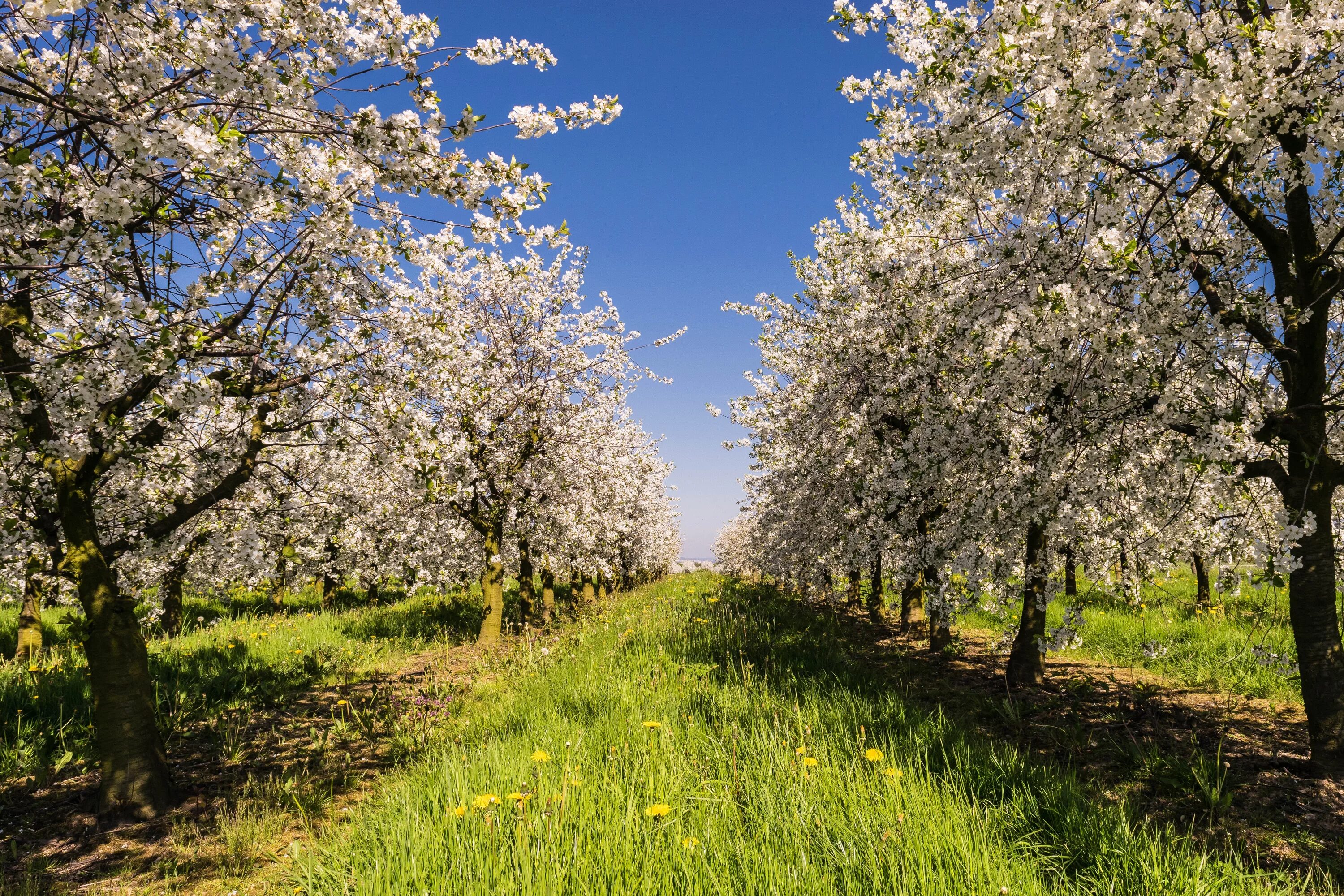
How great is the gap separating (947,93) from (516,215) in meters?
4.25

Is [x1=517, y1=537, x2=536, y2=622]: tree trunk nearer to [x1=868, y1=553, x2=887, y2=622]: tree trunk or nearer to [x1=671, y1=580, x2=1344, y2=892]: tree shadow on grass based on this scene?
[x1=671, y1=580, x2=1344, y2=892]: tree shadow on grass

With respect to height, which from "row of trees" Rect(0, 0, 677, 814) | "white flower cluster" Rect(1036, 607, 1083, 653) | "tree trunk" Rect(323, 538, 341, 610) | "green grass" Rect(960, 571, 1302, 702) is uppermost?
"row of trees" Rect(0, 0, 677, 814)

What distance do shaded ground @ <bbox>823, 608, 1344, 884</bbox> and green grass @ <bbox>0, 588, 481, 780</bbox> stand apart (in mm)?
9081

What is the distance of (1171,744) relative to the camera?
5.95 m

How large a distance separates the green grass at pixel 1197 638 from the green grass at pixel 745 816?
2901 mm

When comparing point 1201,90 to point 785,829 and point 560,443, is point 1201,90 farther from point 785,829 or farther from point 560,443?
point 560,443

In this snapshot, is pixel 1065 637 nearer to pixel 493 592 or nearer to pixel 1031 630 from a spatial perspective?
pixel 1031 630

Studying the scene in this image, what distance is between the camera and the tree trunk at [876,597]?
45.6 feet

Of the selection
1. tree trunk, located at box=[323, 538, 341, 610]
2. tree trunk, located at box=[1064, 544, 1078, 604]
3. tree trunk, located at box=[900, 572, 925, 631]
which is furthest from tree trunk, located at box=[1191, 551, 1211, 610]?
tree trunk, located at box=[323, 538, 341, 610]

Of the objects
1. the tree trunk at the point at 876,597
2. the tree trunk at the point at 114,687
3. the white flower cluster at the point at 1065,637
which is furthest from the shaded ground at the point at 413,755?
the tree trunk at the point at 876,597

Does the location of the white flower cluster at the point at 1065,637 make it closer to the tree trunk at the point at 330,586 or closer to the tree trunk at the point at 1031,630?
the tree trunk at the point at 1031,630

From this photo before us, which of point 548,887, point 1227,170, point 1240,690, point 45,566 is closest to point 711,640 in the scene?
point 548,887

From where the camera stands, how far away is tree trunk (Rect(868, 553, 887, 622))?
13.9 meters

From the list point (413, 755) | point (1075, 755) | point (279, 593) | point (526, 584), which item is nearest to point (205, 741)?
point (413, 755)
